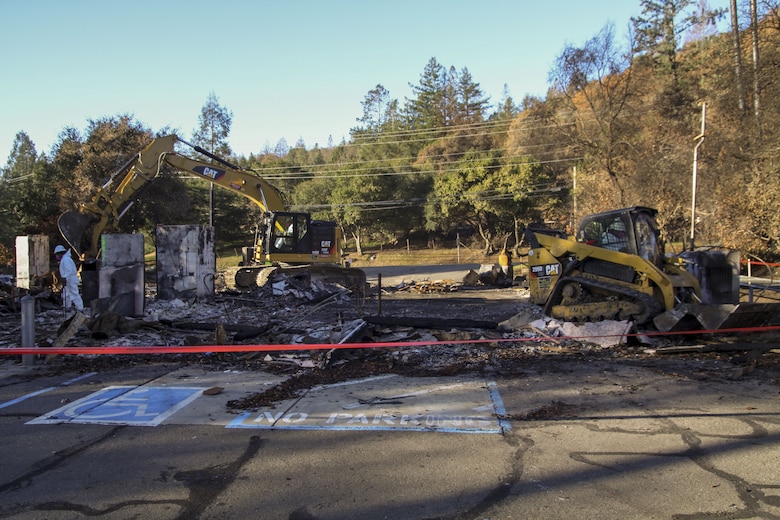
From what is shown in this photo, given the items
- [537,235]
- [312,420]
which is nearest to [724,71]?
[537,235]

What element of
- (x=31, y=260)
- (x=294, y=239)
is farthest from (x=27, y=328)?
(x=294, y=239)

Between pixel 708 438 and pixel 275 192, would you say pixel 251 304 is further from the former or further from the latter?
pixel 708 438

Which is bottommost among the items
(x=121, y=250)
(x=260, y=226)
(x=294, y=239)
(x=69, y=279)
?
(x=69, y=279)

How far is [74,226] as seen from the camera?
15.1 metres

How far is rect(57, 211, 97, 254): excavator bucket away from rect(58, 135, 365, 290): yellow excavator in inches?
4.9

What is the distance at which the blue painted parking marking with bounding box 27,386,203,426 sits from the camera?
16.9 ft

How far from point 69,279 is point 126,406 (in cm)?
813

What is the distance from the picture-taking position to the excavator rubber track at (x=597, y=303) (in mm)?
9266

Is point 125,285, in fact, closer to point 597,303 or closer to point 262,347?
point 262,347

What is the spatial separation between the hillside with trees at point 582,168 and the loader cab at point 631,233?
984cm

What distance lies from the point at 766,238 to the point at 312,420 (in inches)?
881

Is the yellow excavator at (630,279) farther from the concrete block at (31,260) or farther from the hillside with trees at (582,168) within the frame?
the concrete block at (31,260)

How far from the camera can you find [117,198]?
55.7 feet

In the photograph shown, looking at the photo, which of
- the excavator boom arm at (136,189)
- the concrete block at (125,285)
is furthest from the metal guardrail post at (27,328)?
the excavator boom arm at (136,189)
